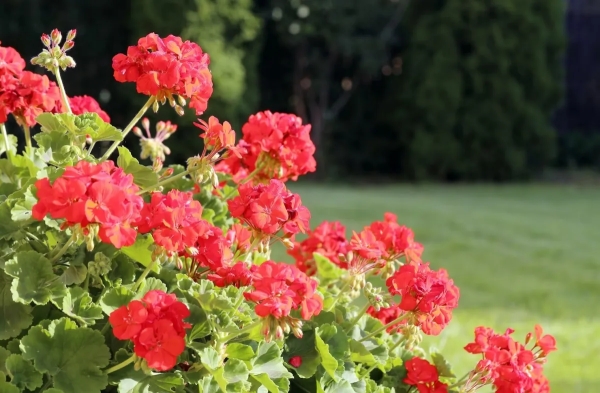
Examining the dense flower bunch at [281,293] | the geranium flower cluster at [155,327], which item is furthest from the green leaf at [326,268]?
the geranium flower cluster at [155,327]

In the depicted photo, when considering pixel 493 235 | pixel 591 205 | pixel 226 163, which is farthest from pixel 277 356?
pixel 591 205

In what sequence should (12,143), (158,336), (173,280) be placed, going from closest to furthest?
(158,336), (173,280), (12,143)

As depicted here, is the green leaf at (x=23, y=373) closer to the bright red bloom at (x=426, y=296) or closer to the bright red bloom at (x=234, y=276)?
the bright red bloom at (x=234, y=276)

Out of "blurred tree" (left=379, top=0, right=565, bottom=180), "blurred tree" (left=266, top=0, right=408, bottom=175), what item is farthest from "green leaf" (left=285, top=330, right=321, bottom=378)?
"blurred tree" (left=266, top=0, right=408, bottom=175)

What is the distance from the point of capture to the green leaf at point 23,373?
880 millimetres

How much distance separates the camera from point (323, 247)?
1.42 m

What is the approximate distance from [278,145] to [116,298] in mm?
369

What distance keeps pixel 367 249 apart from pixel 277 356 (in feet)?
0.77

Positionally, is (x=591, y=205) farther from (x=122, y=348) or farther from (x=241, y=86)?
Result: (x=122, y=348)

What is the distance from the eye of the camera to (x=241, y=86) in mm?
8875

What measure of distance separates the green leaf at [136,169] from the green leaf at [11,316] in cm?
20

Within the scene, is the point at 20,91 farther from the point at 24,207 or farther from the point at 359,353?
the point at 359,353

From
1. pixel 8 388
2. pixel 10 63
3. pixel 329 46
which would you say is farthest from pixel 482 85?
pixel 8 388

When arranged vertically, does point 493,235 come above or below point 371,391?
below
